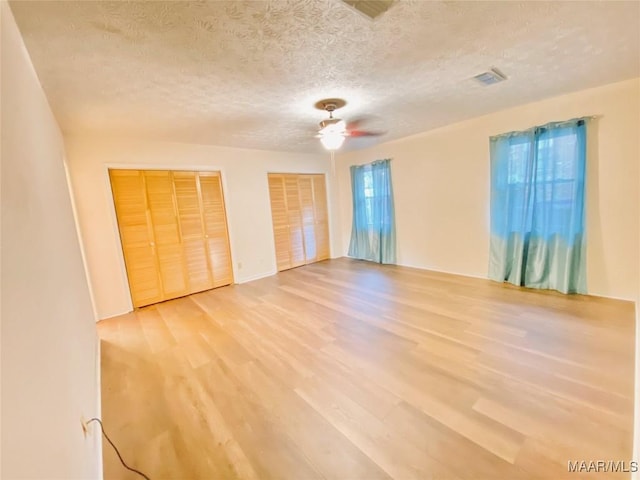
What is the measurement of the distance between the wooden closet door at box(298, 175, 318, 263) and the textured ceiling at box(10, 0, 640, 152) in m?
2.54

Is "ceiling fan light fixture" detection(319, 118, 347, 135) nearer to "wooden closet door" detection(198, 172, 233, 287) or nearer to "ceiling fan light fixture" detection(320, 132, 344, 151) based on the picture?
"ceiling fan light fixture" detection(320, 132, 344, 151)

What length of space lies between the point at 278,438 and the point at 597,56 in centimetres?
362

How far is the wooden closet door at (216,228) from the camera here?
4.33 metres

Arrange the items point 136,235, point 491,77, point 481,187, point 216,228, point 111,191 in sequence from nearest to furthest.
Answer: point 491,77 < point 111,191 < point 136,235 < point 481,187 < point 216,228

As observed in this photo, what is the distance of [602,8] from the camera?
5.21ft

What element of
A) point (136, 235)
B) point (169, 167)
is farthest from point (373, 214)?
point (136, 235)

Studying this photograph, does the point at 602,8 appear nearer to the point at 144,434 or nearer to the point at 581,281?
the point at 581,281

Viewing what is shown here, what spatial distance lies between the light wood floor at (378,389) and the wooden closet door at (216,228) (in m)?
1.26

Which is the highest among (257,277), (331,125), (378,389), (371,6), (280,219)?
(371,6)

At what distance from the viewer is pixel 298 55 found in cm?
185

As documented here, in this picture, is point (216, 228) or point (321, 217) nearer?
point (216, 228)

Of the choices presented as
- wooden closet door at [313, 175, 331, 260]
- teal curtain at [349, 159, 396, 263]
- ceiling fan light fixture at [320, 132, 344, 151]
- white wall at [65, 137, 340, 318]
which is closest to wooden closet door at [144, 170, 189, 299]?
white wall at [65, 137, 340, 318]

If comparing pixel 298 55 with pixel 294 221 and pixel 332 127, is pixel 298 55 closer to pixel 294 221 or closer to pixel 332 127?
pixel 332 127

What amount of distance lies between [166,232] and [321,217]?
3.03m
